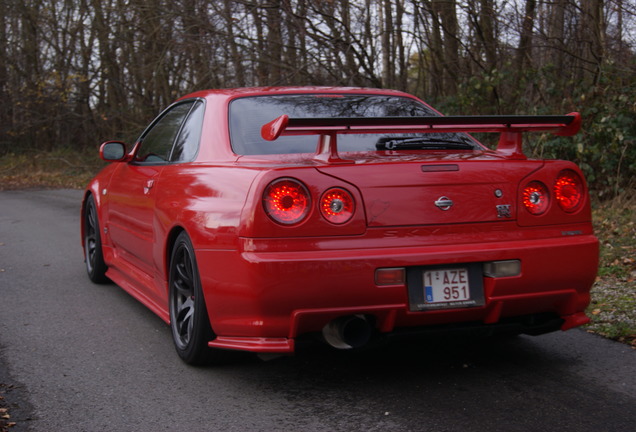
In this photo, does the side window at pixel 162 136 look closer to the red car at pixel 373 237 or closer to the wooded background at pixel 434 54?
the red car at pixel 373 237

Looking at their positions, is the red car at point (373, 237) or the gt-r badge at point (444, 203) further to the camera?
the gt-r badge at point (444, 203)

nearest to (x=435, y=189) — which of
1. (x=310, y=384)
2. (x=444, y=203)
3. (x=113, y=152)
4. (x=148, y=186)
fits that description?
(x=444, y=203)

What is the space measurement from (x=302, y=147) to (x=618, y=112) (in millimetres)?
6926

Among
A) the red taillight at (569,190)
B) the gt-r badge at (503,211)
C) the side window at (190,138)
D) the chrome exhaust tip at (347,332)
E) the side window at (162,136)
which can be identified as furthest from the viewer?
the side window at (162,136)

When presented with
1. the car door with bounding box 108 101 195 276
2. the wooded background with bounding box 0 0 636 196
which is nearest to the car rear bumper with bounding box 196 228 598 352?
the car door with bounding box 108 101 195 276

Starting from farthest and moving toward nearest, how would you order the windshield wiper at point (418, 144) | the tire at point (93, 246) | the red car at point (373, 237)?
the tire at point (93, 246) → the windshield wiper at point (418, 144) → the red car at point (373, 237)

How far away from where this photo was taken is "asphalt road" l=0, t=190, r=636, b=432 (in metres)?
3.29

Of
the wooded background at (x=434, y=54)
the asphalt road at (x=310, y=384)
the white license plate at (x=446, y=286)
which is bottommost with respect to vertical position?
the asphalt road at (x=310, y=384)

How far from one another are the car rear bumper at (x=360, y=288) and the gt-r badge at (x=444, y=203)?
18cm

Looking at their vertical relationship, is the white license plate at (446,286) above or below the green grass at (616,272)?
above

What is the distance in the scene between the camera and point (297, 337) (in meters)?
3.56

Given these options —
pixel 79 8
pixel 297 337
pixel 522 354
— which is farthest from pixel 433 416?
pixel 79 8

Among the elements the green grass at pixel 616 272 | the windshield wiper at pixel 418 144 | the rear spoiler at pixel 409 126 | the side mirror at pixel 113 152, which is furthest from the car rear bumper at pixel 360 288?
the side mirror at pixel 113 152

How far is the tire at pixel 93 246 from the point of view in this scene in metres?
6.37
